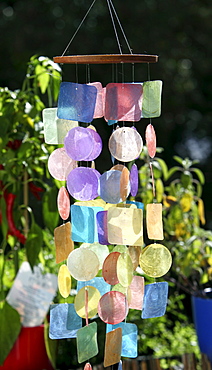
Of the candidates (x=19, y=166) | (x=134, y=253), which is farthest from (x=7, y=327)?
(x=134, y=253)

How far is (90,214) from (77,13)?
6.44 feet

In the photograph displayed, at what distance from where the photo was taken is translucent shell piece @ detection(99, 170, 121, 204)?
61 centimetres

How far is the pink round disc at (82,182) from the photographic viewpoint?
2.03 feet

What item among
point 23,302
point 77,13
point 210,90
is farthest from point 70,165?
point 210,90

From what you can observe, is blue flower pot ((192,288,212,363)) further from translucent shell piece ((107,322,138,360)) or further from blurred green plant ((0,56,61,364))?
translucent shell piece ((107,322,138,360))

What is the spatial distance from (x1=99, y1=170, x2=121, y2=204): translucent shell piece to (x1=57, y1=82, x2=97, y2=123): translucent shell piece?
7cm

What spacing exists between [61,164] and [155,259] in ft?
0.52

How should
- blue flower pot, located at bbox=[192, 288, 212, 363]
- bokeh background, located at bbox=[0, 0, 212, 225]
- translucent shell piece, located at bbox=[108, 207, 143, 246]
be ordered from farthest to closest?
bokeh background, located at bbox=[0, 0, 212, 225], blue flower pot, located at bbox=[192, 288, 212, 363], translucent shell piece, located at bbox=[108, 207, 143, 246]

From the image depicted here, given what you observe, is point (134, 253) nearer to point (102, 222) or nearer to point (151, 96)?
point (102, 222)

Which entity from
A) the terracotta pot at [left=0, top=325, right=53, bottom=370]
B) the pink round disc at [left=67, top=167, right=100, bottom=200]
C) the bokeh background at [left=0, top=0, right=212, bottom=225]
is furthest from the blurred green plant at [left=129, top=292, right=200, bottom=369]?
the bokeh background at [left=0, top=0, right=212, bottom=225]

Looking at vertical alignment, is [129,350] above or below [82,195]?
below

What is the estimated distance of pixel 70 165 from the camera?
66 cm

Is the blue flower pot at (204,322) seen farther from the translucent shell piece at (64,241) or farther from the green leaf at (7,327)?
the translucent shell piece at (64,241)

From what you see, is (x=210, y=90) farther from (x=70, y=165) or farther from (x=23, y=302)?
(x=70, y=165)
